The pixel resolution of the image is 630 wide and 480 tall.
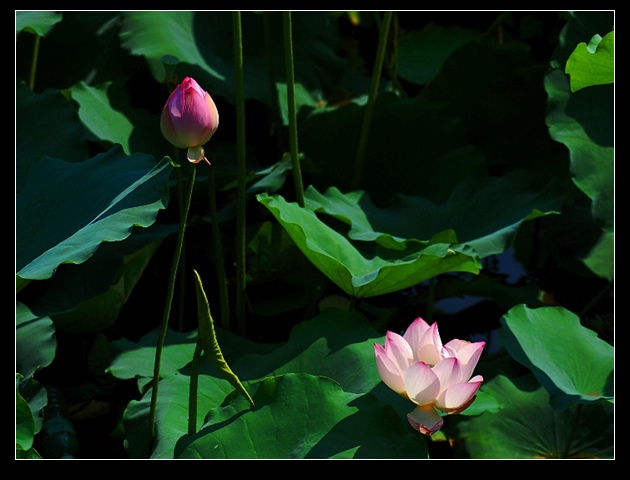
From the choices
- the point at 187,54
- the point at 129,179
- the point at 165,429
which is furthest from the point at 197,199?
the point at 165,429

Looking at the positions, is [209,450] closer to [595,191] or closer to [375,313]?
[375,313]

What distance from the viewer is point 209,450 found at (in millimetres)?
994

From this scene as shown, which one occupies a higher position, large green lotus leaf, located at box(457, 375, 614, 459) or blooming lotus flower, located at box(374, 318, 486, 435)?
blooming lotus flower, located at box(374, 318, 486, 435)

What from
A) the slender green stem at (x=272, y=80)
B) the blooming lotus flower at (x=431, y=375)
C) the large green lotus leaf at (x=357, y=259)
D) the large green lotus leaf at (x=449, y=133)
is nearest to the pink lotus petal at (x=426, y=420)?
the blooming lotus flower at (x=431, y=375)

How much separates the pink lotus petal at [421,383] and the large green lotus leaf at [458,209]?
64 centimetres

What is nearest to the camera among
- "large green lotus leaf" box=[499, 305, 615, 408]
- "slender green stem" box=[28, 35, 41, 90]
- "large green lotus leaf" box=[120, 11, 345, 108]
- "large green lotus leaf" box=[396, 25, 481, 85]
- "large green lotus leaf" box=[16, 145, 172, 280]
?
"large green lotus leaf" box=[16, 145, 172, 280]

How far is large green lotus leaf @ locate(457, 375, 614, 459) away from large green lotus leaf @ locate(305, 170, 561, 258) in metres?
0.34

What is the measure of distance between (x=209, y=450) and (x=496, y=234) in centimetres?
77

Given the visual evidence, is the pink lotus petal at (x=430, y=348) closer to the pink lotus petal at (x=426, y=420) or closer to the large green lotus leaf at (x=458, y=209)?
the pink lotus petal at (x=426, y=420)

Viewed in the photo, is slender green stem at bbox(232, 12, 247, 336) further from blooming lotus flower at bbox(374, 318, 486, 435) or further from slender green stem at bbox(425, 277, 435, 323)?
blooming lotus flower at bbox(374, 318, 486, 435)

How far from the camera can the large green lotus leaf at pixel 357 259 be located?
133cm

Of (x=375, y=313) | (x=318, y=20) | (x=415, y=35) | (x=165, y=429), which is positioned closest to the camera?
(x=165, y=429)

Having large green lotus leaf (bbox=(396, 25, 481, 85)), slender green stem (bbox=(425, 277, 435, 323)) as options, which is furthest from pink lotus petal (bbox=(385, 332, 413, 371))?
large green lotus leaf (bbox=(396, 25, 481, 85))

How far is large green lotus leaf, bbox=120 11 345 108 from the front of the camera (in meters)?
1.85
